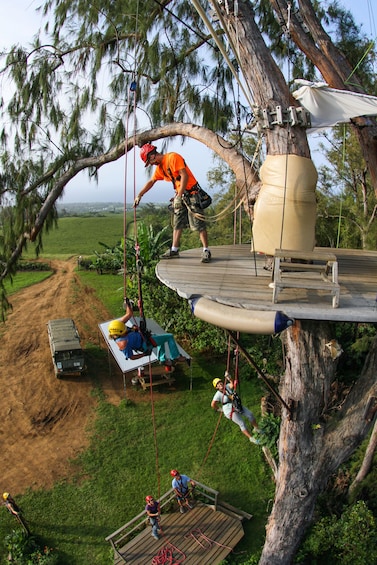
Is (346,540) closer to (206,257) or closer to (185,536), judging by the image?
(185,536)

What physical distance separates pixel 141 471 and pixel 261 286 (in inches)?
303

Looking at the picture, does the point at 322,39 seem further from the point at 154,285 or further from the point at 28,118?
the point at 154,285

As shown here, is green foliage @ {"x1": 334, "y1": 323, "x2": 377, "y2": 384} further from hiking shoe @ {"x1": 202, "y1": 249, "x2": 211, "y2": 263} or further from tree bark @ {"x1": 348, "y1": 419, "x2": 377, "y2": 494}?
hiking shoe @ {"x1": 202, "y1": 249, "x2": 211, "y2": 263}

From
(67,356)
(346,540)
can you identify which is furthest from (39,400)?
(346,540)

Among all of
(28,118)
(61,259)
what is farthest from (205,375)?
(61,259)

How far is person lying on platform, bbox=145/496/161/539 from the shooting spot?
8.95m

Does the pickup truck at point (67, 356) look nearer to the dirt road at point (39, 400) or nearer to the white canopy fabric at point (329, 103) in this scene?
the dirt road at point (39, 400)

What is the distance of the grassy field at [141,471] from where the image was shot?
9859mm

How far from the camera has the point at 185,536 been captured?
30.9 ft

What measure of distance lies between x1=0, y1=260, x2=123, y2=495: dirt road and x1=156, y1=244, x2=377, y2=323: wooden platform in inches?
300

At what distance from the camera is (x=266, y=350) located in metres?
15.1

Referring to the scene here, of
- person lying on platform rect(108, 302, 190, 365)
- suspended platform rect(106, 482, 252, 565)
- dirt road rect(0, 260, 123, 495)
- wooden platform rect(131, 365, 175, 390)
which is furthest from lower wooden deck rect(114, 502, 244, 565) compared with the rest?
Answer: wooden platform rect(131, 365, 175, 390)

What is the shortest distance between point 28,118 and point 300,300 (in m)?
8.34

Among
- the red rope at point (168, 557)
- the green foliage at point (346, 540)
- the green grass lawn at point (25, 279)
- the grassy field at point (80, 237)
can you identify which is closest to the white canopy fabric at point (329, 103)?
the green foliage at point (346, 540)
